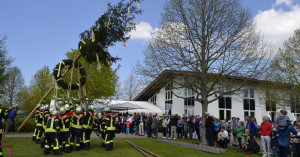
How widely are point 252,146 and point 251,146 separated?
1.7 inches

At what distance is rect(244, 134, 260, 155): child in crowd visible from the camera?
1196 centimetres

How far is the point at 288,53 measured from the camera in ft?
72.0

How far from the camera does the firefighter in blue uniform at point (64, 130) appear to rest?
35.0 feet

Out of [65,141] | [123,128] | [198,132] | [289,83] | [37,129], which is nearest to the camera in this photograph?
[65,141]

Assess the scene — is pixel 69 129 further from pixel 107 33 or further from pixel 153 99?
pixel 153 99

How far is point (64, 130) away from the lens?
423 inches

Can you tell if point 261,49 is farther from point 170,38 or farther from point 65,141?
point 65,141

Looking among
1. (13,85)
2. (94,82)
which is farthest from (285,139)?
(13,85)

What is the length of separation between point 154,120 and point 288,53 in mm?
13021

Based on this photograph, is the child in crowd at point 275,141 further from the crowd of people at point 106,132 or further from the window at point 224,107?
the window at point 224,107

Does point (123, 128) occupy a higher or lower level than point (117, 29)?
lower

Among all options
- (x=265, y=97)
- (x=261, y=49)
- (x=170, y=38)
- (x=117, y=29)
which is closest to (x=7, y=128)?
(x=117, y=29)

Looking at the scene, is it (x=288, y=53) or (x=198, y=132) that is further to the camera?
(x=288, y=53)

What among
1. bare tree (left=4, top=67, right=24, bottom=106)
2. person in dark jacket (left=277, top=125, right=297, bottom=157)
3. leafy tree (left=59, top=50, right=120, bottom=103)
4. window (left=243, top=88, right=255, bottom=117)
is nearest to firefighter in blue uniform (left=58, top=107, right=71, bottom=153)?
person in dark jacket (left=277, top=125, right=297, bottom=157)
